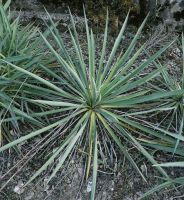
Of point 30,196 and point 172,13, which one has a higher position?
point 172,13

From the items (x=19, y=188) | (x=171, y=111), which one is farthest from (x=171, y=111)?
(x=19, y=188)

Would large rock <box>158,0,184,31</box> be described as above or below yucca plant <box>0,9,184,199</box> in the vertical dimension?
above

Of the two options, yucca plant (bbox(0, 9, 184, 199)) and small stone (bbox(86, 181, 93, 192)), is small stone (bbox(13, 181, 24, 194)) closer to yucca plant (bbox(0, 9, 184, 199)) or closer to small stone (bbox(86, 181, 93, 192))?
yucca plant (bbox(0, 9, 184, 199))

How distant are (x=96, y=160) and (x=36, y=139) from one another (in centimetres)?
45

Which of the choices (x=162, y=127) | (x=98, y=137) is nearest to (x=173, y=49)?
(x=162, y=127)

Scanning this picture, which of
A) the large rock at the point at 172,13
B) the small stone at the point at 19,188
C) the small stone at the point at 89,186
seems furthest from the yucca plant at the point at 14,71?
the large rock at the point at 172,13

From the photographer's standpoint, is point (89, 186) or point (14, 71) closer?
point (89, 186)

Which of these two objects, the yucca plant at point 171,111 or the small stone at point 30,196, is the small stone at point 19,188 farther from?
Answer: the yucca plant at point 171,111

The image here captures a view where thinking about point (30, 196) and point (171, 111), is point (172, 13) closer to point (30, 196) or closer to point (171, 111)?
point (171, 111)

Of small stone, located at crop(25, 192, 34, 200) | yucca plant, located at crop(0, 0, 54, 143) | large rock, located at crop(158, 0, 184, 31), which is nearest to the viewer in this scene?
small stone, located at crop(25, 192, 34, 200)

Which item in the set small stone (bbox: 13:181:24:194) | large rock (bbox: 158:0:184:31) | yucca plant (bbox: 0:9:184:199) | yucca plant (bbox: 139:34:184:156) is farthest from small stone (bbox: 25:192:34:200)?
large rock (bbox: 158:0:184:31)

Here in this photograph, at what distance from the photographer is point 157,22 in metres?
3.40

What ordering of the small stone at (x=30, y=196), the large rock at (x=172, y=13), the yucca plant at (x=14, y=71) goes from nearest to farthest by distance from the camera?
the small stone at (x=30, y=196) → the yucca plant at (x=14, y=71) → the large rock at (x=172, y=13)

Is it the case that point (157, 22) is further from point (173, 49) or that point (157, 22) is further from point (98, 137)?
point (98, 137)
